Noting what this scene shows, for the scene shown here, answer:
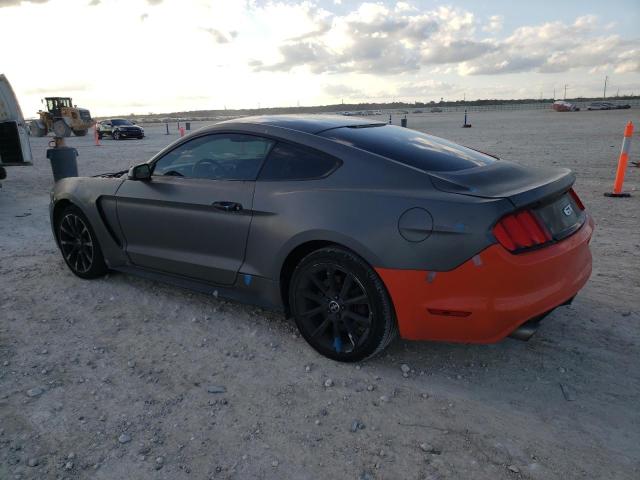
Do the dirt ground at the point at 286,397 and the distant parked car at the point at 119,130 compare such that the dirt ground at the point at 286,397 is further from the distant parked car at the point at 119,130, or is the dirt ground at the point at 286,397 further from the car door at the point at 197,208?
the distant parked car at the point at 119,130

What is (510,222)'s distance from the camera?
254cm

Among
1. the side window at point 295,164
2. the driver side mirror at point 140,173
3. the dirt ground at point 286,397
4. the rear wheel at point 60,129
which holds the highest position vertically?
the rear wheel at point 60,129

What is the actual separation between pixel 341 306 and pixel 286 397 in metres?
0.64

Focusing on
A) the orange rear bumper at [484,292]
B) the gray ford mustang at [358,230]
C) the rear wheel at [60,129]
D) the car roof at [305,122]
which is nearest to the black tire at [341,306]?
the gray ford mustang at [358,230]

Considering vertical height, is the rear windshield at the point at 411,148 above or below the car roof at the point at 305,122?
below

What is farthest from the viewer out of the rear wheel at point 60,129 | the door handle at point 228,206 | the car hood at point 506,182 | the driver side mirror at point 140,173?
the rear wheel at point 60,129

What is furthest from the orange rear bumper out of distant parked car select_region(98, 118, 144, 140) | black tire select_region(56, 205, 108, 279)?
distant parked car select_region(98, 118, 144, 140)

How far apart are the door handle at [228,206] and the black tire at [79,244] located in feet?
5.56

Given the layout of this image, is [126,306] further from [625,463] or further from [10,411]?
[625,463]

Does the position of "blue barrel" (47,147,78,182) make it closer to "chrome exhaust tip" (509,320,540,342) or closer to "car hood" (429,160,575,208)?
"car hood" (429,160,575,208)

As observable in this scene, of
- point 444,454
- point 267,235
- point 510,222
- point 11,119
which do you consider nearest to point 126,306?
point 267,235

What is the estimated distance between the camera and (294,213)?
3.08m

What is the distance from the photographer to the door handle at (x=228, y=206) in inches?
132

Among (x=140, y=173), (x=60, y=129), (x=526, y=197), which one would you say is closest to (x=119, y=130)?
(x=60, y=129)
